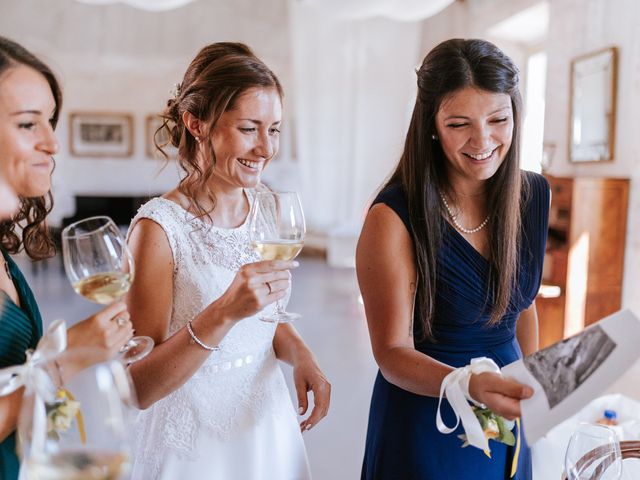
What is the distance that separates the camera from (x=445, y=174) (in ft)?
5.07

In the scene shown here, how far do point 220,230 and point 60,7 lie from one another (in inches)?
431

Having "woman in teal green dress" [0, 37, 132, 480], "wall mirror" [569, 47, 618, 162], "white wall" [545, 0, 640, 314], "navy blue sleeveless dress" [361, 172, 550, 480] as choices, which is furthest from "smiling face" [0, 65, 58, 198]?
"wall mirror" [569, 47, 618, 162]

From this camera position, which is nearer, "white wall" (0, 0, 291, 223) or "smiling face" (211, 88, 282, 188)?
"smiling face" (211, 88, 282, 188)

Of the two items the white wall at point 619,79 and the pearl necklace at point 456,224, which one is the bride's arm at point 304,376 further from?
the white wall at point 619,79

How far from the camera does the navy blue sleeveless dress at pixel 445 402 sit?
1414mm

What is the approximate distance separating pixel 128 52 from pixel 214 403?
36.1 feet

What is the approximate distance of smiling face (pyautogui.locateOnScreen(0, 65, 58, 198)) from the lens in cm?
97

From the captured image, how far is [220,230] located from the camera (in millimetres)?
1545

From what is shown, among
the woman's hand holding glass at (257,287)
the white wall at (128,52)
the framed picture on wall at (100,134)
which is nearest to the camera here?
the woman's hand holding glass at (257,287)

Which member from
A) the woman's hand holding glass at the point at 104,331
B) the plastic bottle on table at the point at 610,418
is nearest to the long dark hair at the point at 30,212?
the woman's hand holding glass at the point at 104,331

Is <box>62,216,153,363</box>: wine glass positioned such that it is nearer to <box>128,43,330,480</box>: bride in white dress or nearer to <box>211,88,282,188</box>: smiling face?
<box>128,43,330,480</box>: bride in white dress

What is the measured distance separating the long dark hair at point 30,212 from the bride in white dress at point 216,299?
0.22 metres

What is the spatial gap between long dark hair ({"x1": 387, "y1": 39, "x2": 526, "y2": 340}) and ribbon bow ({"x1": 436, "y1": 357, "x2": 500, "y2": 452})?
Result: 416 mm

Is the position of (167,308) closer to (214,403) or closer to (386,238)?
(214,403)
